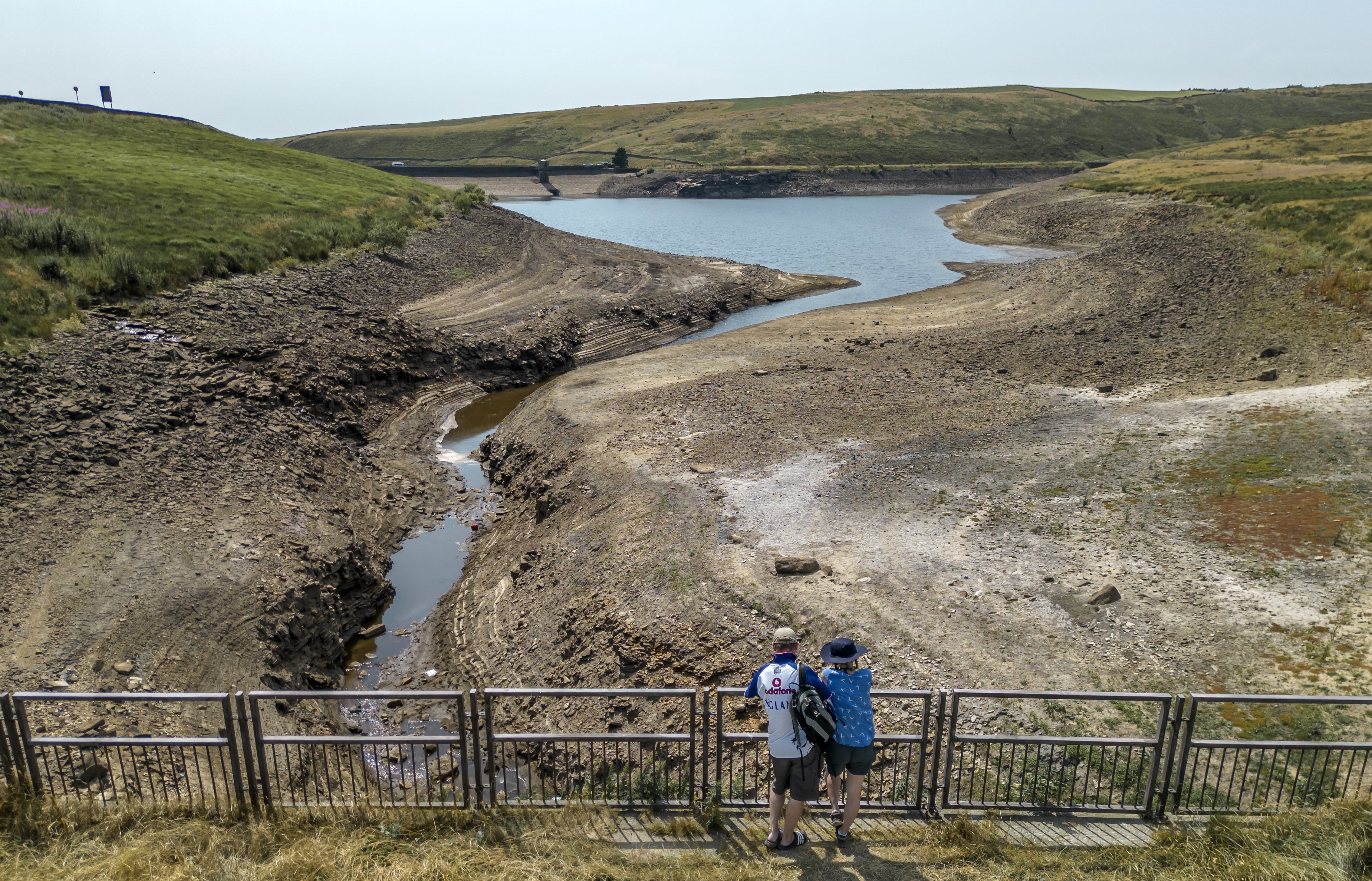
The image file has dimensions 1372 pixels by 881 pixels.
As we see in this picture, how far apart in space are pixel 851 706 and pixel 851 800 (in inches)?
39.2

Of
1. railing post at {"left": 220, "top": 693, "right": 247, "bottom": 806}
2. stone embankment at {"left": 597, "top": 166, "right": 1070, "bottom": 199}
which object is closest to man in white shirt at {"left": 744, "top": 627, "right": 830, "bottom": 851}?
railing post at {"left": 220, "top": 693, "right": 247, "bottom": 806}

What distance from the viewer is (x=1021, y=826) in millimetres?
8156

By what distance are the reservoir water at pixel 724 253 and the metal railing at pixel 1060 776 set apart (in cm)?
1148

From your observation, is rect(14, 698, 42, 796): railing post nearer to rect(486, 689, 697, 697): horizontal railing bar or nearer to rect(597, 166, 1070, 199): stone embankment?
rect(486, 689, 697, 697): horizontal railing bar

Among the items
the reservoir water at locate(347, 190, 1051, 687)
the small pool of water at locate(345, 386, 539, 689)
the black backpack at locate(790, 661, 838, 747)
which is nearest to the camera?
the black backpack at locate(790, 661, 838, 747)

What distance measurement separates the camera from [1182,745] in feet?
26.6

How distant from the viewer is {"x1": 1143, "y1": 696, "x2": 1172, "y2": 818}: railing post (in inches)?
323

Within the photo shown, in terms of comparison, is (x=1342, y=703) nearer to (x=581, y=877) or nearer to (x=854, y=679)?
(x=854, y=679)

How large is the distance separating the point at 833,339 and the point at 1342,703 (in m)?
28.4

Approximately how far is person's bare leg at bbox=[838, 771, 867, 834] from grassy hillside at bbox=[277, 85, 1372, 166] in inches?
5216

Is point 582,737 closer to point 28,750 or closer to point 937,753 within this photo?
point 937,753

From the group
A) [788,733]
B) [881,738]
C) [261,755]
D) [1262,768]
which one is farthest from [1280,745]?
[261,755]

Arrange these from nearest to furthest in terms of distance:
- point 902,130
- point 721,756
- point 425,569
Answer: point 721,756 < point 425,569 < point 902,130

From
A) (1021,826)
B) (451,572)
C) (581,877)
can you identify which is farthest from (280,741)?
(451,572)
